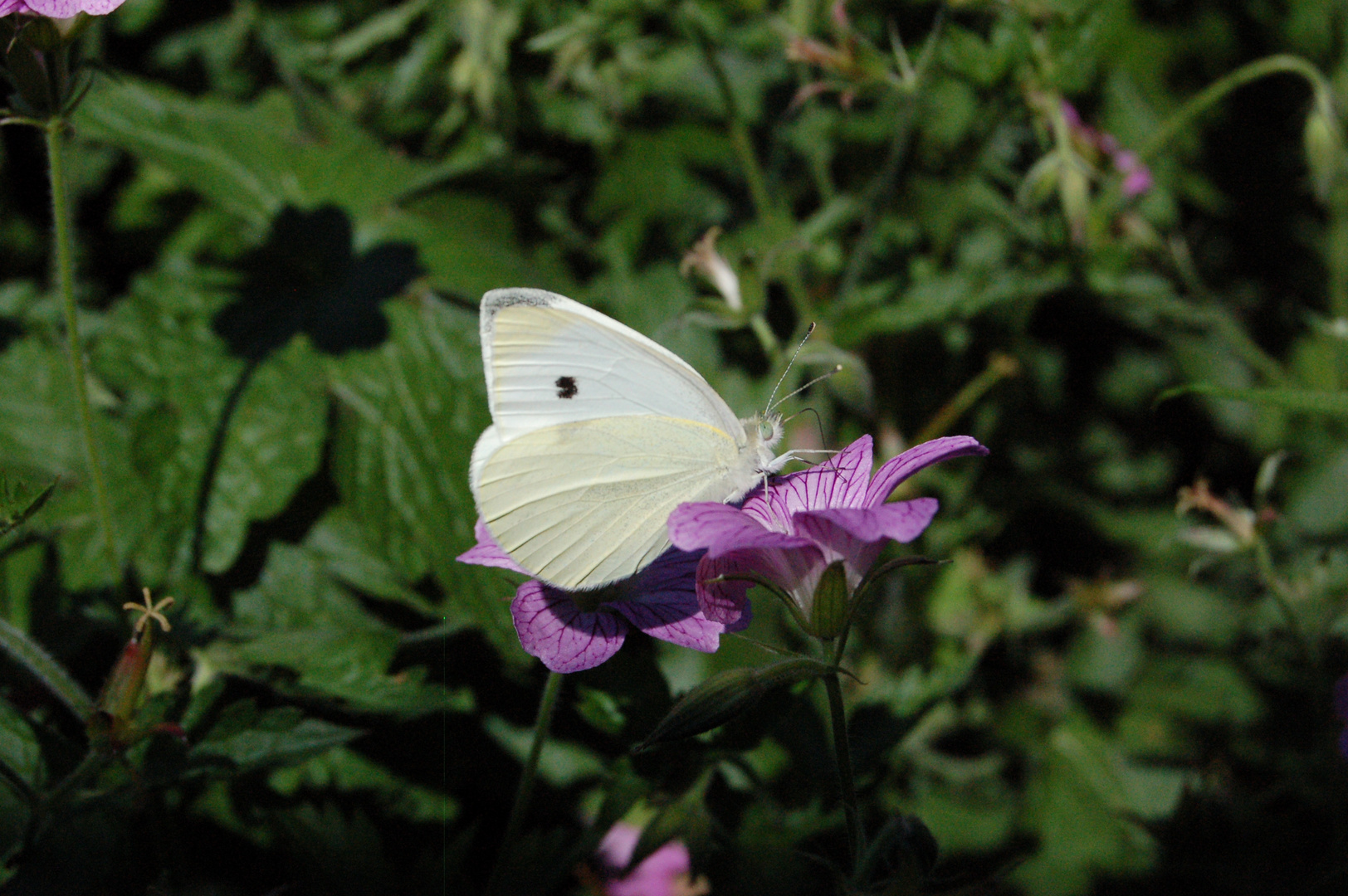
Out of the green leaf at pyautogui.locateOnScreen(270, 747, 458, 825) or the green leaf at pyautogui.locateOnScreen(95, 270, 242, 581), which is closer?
the green leaf at pyautogui.locateOnScreen(270, 747, 458, 825)

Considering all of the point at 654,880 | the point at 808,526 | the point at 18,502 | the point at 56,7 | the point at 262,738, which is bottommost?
the point at 654,880

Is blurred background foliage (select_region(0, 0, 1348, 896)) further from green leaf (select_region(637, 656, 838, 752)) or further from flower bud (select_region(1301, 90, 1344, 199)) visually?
green leaf (select_region(637, 656, 838, 752))

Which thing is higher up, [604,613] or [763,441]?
[763,441]

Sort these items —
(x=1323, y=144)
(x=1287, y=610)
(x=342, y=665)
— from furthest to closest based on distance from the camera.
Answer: (x=1323, y=144), (x=1287, y=610), (x=342, y=665)

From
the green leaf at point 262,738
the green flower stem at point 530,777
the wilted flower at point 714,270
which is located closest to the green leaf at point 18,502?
the green leaf at point 262,738

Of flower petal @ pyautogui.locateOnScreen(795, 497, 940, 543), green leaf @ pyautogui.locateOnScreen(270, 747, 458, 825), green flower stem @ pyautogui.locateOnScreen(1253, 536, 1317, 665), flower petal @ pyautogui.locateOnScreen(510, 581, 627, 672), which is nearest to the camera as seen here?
Result: flower petal @ pyautogui.locateOnScreen(795, 497, 940, 543)

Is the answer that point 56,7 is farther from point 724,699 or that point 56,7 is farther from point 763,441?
point 724,699

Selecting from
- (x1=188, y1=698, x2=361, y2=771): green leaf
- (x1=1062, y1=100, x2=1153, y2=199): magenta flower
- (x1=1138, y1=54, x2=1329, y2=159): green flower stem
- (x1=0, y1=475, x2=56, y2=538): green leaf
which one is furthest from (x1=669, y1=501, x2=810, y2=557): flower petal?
(x1=1062, y1=100, x2=1153, y2=199): magenta flower

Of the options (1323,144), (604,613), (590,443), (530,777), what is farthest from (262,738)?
(1323,144)
